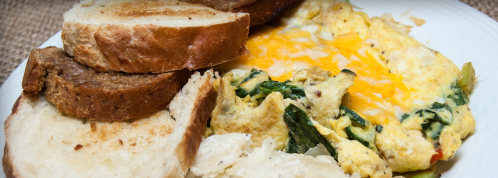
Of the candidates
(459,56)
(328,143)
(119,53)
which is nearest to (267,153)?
(328,143)

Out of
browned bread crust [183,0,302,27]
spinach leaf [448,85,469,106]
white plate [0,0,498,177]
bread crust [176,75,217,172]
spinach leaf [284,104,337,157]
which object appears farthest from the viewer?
browned bread crust [183,0,302,27]

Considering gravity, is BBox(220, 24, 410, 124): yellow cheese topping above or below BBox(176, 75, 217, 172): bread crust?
above

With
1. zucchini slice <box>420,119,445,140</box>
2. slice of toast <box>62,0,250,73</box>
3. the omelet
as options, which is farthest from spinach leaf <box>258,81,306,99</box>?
zucchini slice <box>420,119,445,140</box>

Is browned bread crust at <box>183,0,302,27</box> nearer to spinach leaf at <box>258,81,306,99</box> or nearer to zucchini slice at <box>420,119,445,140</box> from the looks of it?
spinach leaf at <box>258,81,306,99</box>

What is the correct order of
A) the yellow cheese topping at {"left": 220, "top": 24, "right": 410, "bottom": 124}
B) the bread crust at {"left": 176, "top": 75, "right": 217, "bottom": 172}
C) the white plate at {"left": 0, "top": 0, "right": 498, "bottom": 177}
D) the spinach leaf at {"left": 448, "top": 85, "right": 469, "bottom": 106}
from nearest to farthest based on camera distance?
the bread crust at {"left": 176, "top": 75, "right": 217, "bottom": 172}, the white plate at {"left": 0, "top": 0, "right": 498, "bottom": 177}, the yellow cheese topping at {"left": 220, "top": 24, "right": 410, "bottom": 124}, the spinach leaf at {"left": 448, "top": 85, "right": 469, "bottom": 106}

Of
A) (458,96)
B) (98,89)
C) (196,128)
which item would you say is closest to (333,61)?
(458,96)

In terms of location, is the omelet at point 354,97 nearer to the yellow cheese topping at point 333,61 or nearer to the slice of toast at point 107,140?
the yellow cheese topping at point 333,61

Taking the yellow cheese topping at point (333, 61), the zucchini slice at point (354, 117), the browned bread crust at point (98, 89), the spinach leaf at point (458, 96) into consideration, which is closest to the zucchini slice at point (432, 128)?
the yellow cheese topping at point (333, 61)
